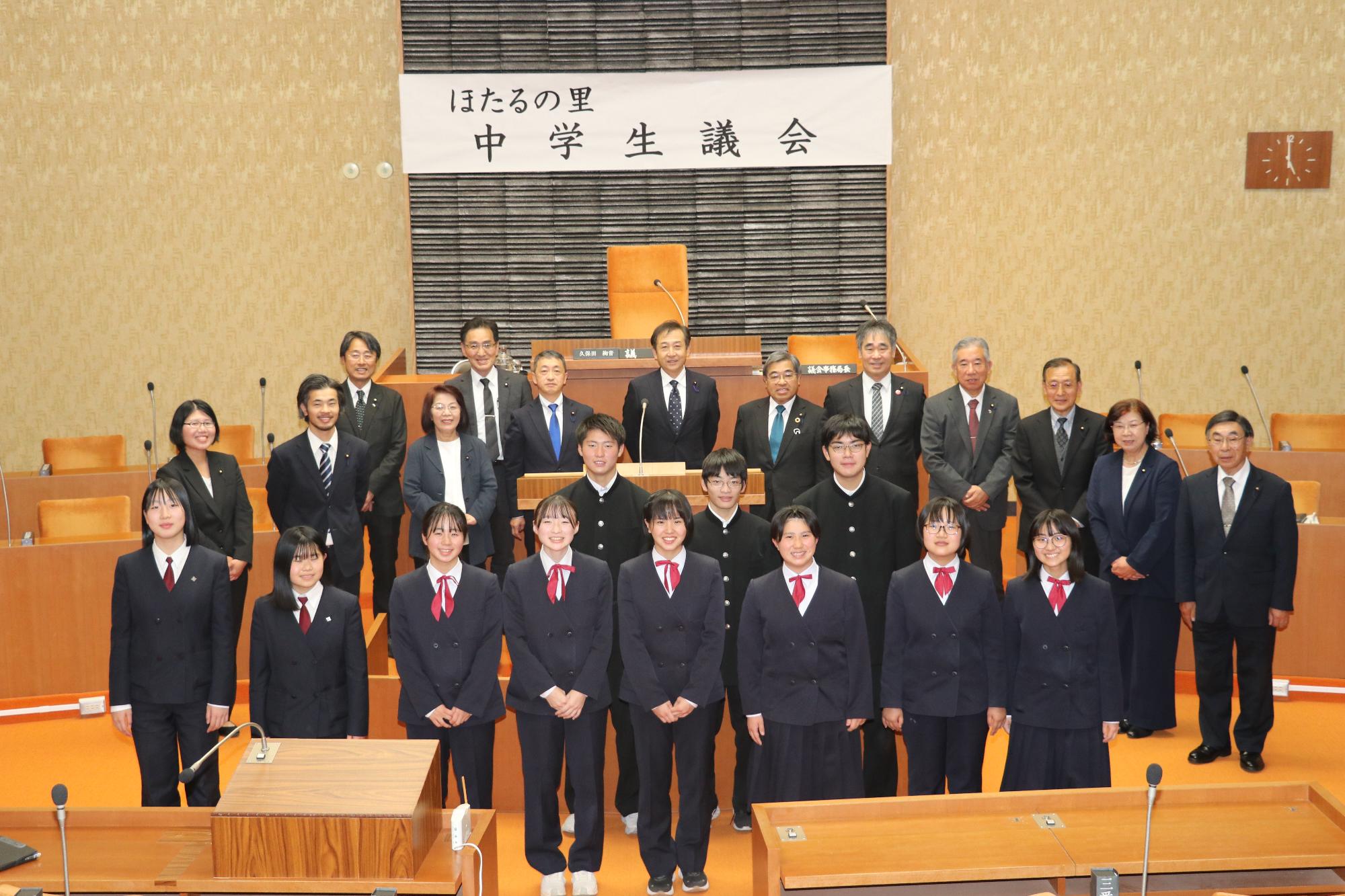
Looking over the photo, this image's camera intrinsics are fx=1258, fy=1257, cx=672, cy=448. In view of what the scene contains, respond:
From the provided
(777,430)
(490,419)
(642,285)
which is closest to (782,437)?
(777,430)

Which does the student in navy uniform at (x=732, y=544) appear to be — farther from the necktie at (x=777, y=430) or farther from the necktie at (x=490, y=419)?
the necktie at (x=490, y=419)

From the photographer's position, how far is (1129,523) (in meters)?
4.83

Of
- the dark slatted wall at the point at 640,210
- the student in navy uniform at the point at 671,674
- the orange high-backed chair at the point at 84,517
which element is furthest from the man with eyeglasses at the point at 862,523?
the dark slatted wall at the point at 640,210

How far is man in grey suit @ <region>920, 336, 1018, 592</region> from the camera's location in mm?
5074

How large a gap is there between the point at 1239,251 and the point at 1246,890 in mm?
5764

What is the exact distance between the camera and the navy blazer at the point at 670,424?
17.3 ft

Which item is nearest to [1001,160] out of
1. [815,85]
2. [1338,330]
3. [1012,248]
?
[1012,248]

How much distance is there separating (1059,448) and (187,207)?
559 centimetres

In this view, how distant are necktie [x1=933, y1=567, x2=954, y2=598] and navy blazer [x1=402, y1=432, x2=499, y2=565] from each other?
1.81 meters

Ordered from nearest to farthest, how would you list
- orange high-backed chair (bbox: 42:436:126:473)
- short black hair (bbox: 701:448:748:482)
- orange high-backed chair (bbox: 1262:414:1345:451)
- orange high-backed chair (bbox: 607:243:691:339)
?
short black hair (bbox: 701:448:748:482)
orange high-backed chair (bbox: 1262:414:1345:451)
orange high-backed chair (bbox: 42:436:126:473)
orange high-backed chair (bbox: 607:243:691:339)

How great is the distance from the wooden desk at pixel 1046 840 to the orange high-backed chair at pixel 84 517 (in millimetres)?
3780

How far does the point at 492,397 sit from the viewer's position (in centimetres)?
547

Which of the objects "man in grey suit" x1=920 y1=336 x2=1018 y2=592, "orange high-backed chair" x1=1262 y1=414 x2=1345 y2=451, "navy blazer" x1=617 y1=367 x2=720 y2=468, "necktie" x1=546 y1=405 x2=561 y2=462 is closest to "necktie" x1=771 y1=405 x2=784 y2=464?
"navy blazer" x1=617 y1=367 x2=720 y2=468

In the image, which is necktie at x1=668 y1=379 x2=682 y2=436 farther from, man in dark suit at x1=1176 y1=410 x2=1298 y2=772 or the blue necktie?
man in dark suit at x1=1176 y1=410 x2=1298 y2=772
